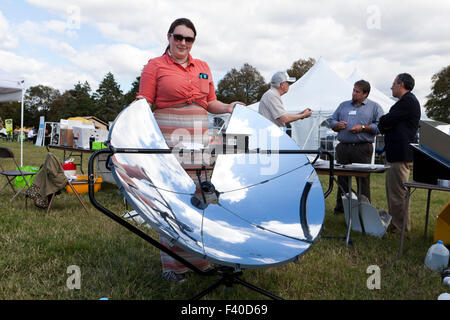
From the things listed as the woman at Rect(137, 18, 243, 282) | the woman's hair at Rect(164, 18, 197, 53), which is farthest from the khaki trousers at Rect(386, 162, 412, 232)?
the woman's hair at Rect(164, 18, 197, 53)

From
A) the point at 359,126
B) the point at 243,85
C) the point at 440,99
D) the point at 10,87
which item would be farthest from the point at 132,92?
the point at 359,126

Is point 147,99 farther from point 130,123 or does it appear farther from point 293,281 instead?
point 293,281

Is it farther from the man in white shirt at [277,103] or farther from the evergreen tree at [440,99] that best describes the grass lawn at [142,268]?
the evergreen tree at [440,99]

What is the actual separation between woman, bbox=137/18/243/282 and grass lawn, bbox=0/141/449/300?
280 mm

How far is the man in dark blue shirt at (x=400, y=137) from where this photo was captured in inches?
167

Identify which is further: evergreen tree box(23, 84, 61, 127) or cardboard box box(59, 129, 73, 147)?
evergreen tree box(23, 84, 61, 127)

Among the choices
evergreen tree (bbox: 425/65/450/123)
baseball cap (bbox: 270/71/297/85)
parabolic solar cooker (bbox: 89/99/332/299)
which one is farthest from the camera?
evergreen tree (bbox: 425/65/450/123)

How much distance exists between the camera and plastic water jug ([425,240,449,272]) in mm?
3191

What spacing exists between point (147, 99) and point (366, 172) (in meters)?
2.44

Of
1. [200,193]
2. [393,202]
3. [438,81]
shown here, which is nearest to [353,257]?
[393,202]

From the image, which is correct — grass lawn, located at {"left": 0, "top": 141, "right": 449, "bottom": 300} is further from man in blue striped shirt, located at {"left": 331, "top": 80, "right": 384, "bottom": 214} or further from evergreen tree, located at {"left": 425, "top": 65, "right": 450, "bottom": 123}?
evergreen tree, located at {"left": 425, "top": 65, "right": 450, "bottom": 123}

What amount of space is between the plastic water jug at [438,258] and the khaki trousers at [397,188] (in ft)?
3.36

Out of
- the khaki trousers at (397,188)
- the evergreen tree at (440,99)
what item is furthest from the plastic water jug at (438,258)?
the evergreen tree at (440,99)

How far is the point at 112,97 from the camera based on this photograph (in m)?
64.1
